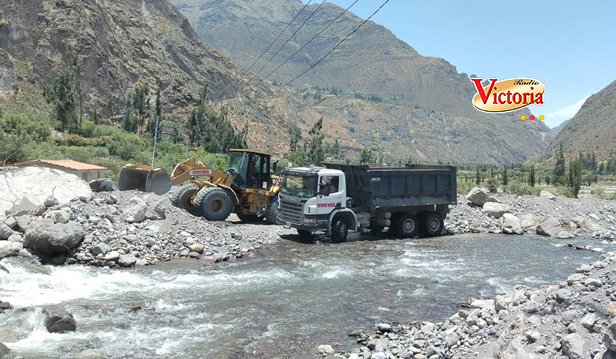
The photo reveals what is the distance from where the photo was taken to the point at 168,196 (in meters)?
17.6

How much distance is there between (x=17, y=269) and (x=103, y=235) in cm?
249

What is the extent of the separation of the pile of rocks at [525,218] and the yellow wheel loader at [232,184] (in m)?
8.05

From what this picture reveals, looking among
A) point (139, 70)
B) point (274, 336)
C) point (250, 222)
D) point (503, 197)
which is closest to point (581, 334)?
point (274, 336)

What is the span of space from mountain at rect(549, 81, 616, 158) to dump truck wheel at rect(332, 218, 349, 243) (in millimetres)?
90351

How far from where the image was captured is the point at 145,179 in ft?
60.4

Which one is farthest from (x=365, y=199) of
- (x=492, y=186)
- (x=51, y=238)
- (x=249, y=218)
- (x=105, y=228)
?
(x=492, y=186)

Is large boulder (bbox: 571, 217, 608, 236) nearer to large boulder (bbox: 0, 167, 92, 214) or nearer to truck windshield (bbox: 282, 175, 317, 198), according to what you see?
truck windshield (bbox: 282, 175, 317, 198)

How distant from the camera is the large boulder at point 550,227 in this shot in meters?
20.8

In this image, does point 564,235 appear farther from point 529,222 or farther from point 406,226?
→ point 406,226

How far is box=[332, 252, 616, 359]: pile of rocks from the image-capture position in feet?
18.0

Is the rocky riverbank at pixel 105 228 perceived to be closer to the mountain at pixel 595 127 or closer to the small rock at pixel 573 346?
the small rock at pixel 573 346

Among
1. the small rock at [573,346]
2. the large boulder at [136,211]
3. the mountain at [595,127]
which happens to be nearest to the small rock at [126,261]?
the large boulder at [136,211]

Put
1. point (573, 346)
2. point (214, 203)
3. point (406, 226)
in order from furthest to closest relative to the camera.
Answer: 1. point (406, 226)
2. point (214, 203)
3. point (573, 346)

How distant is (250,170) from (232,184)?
2.63 feet
